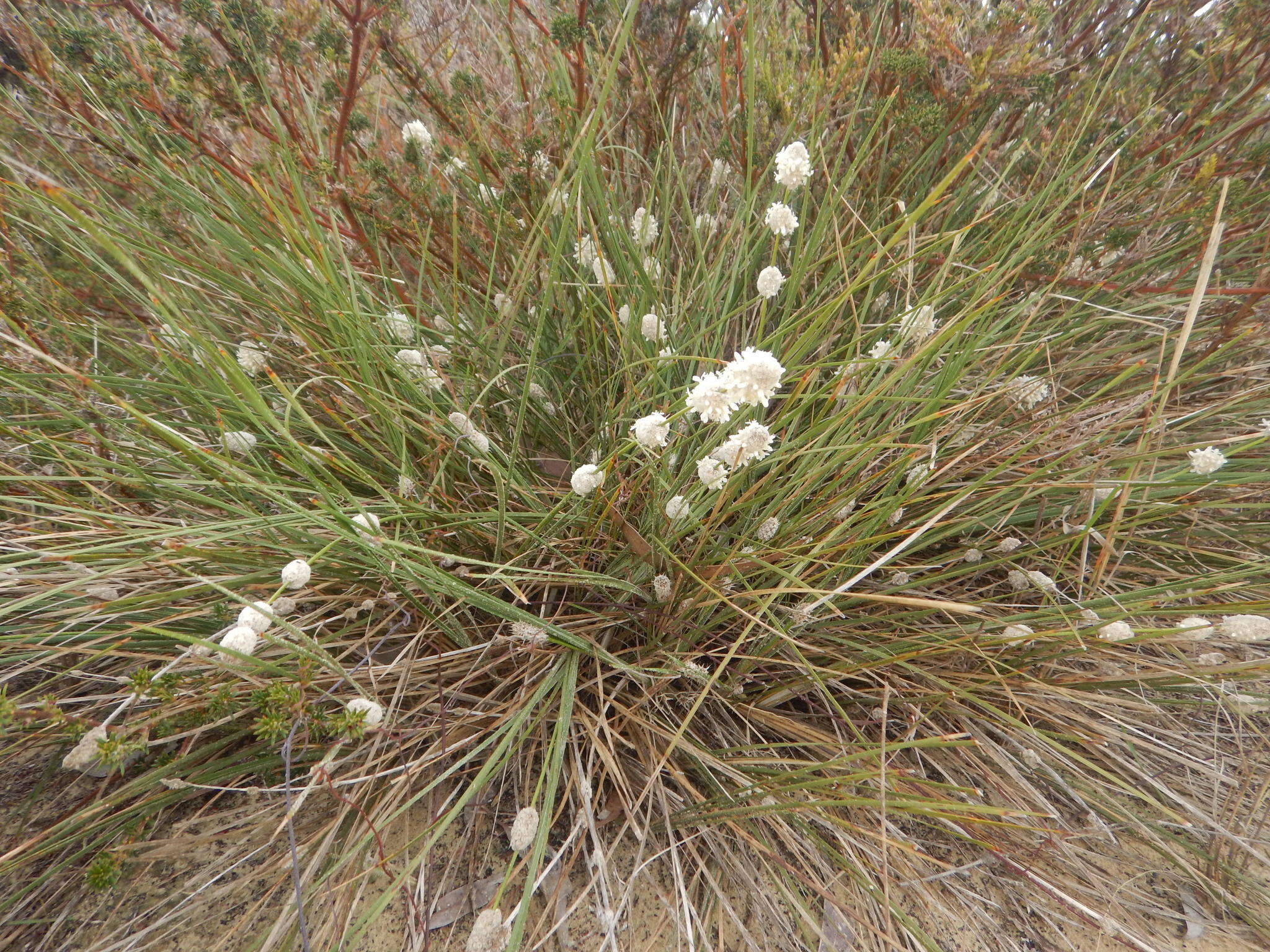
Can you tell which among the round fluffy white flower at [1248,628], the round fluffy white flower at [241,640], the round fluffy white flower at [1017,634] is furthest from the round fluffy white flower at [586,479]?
the round fluffy white flower at [1248,628]

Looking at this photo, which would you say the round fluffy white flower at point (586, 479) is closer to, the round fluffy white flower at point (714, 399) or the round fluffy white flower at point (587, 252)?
the round fluffy white flower at point (714, 399)

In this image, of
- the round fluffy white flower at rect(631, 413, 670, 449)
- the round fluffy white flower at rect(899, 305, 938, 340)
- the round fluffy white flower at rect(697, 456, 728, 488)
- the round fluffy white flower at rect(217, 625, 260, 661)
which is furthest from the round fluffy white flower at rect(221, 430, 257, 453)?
the round fluffy white flower at rect(899, 305, 938, 340)

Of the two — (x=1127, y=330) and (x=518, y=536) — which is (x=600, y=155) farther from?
(x=1127, y=330)

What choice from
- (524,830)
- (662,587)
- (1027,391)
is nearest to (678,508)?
(662,587)

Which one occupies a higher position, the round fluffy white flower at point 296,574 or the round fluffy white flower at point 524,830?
the round fluffy white flower at point 296,574

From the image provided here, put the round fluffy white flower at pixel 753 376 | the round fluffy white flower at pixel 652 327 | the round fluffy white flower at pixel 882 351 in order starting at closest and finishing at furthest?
1. the round fluffy white flower at pixel 753 376
2. the round fluffy white flower at pixel 882 351
3. the round fluffy white flower at pixel 652 327

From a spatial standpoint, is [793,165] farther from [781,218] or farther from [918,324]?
[918,324]
